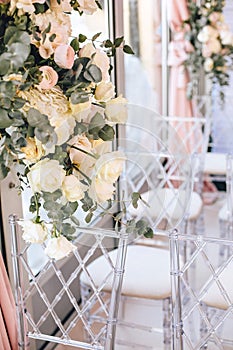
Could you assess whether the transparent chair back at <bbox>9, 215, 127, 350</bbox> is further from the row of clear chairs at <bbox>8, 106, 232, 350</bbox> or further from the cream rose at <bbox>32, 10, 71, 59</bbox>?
the cream rose at <bbox>32, 10, 71, 59</bbox>

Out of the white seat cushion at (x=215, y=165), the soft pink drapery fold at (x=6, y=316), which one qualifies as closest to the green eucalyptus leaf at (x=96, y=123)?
the soft pink drapery fold at (x=6, y=316)

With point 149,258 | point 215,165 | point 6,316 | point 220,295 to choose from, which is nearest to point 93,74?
point 6,316

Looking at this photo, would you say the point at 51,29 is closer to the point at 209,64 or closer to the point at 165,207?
the point at 165,207

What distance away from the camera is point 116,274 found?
2.01 metres

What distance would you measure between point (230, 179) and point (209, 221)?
1.30 m

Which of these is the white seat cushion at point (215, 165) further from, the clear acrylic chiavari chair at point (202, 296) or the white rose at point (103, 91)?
the white rose at point (103, 91)

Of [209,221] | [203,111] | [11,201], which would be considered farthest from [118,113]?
[203,111]

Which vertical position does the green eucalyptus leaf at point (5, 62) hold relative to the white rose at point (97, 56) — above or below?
below

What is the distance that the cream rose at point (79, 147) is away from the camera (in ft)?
5.03

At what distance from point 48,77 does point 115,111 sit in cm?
20

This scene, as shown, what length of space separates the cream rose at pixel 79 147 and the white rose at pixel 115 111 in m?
0.09

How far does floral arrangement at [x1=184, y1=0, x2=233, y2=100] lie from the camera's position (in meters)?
4.48

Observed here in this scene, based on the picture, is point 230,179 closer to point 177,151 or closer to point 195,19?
point 177,151

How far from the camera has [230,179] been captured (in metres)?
3.29
